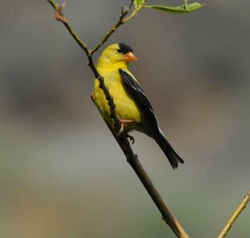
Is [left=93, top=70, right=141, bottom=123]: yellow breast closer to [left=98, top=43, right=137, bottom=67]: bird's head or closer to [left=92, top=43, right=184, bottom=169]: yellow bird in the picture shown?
[left=92, top=43, right=184, bottom=169]: yellow bird

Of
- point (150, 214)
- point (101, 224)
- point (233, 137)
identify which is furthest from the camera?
point (233, 137)

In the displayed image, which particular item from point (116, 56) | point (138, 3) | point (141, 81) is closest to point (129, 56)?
point (116, 56)

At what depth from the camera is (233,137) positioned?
13.8 meters

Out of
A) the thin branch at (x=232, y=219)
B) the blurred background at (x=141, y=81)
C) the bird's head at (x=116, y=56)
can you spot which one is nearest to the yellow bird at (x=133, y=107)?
the bird's head at (x=116, y=56)

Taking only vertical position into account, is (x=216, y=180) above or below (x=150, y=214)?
below

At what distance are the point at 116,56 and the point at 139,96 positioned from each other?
1.86ft

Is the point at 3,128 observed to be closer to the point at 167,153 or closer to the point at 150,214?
the point at 150,214

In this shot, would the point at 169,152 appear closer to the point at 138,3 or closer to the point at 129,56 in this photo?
the point at 129,56

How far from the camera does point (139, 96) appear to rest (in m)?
3.79

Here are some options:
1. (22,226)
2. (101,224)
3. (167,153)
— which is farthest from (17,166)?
(167,153)

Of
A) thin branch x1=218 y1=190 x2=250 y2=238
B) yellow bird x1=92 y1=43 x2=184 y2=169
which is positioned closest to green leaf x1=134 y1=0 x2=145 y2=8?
thin branch x1=218 y1=190 x2=250 y2=238

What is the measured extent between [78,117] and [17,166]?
3197 millimetres

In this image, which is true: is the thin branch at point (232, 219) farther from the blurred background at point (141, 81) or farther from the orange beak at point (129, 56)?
the blurred background at point (141, 81)

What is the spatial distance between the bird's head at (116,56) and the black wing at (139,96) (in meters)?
0.32
